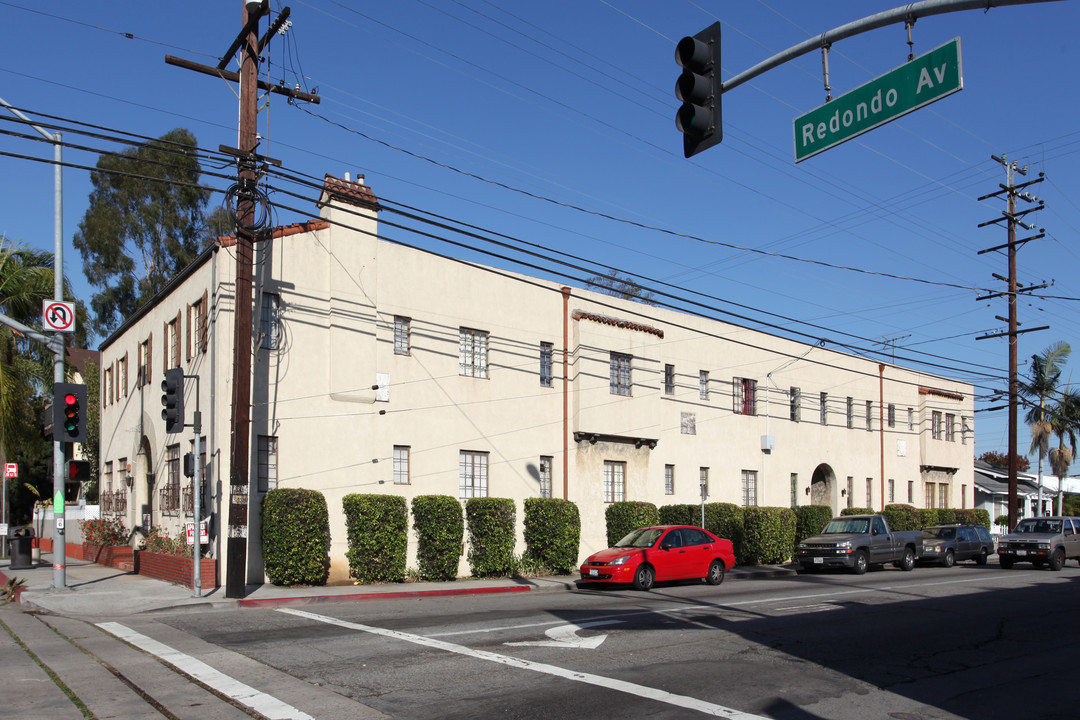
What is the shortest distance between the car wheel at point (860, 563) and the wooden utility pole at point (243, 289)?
55.6 feet

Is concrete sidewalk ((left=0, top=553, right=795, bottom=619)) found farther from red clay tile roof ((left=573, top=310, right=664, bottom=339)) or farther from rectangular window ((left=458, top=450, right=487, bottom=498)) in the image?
red clay tile roof ((left=573, top=310, right=664, bottom=339))

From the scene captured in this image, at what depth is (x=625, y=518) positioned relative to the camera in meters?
26.9

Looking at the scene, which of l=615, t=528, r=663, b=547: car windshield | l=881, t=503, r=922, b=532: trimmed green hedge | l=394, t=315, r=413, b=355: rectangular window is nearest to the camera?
l=615, t=528, r=663, b=547: car windshield

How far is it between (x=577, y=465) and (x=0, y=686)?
62.1ft

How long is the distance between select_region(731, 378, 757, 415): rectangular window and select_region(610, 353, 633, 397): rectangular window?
5.87 m

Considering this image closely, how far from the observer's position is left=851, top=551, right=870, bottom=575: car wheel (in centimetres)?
2566

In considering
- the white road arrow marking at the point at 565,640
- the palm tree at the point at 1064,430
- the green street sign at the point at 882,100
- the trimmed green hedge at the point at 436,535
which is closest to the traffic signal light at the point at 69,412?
the trimmed green hedge at the point at 436,535

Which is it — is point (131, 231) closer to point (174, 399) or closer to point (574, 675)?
point (174, 399)

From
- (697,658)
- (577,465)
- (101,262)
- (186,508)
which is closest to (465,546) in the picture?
(577,465)

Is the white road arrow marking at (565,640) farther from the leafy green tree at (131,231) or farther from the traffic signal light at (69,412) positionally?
the leafy green tree at (131,231)

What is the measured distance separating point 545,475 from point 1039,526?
1665 cm

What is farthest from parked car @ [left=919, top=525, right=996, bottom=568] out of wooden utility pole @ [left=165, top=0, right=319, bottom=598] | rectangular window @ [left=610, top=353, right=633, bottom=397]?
wooden utility pole @ [left=165, top=0, right=319, bottom=598]

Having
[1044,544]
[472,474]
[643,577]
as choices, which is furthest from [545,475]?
[1044,544]

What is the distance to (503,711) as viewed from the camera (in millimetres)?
8164
